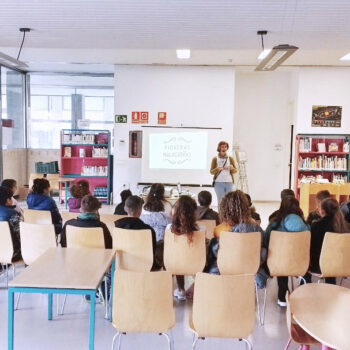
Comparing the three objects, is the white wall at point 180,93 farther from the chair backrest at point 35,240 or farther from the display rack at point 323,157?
the chair backrest at point 35,240

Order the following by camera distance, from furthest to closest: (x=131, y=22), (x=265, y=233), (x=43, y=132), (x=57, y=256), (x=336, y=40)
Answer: (x=43, y=132)
(x=336, y=40)
(x=131, y=22)
(x=265, y=233)
(x=57, y=256)

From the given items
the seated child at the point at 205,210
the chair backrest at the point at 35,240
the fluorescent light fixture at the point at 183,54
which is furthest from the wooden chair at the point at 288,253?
the fluorescent light fixture at the point at 183,54

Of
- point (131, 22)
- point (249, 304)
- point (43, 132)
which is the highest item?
point (131, 22)

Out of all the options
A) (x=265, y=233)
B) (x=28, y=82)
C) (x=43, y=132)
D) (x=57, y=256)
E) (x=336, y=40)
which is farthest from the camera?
(x=43, y=132)

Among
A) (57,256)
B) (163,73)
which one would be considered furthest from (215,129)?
(57,256)

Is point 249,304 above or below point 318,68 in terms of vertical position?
below

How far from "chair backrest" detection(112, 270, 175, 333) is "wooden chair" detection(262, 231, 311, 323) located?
4.84ft

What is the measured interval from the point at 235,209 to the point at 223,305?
1.32 m

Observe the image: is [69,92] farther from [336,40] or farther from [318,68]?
[336,40]

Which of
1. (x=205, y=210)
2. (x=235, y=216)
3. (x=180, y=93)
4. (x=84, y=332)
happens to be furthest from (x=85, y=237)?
(x=180, y=93)

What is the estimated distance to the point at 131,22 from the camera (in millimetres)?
4832

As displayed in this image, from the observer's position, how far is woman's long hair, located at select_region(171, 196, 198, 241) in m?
3.63

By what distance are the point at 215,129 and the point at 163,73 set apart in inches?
66.8

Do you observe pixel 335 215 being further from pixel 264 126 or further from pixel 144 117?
pixel 264 126
